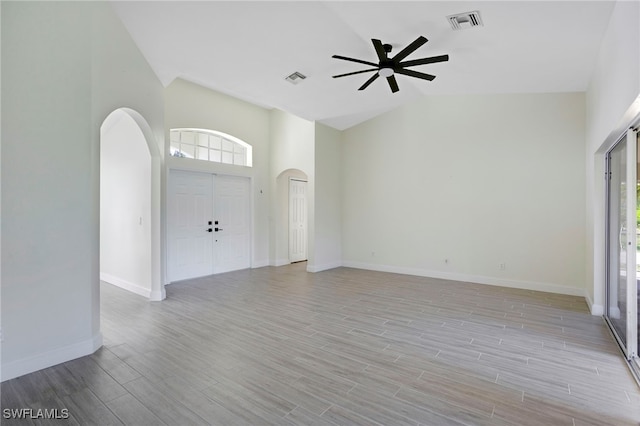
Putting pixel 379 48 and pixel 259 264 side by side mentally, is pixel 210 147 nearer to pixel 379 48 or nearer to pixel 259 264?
pixel 259 264

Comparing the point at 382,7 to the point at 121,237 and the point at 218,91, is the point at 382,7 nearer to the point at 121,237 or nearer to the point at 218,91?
the point at 218,91

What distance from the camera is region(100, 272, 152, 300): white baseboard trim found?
4.83m

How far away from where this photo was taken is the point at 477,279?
577 cm

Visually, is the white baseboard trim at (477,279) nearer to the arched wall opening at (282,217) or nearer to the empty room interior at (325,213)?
the empty room interior at (325,213)

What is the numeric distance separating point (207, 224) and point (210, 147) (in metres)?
1.58

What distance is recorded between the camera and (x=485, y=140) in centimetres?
573

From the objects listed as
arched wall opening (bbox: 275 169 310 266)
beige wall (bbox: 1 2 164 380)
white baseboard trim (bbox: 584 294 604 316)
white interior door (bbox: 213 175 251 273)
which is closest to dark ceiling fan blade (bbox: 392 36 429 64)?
beige wall (bbox: 1 2 164 380)

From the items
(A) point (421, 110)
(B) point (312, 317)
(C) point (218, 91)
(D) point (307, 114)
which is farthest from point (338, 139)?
(B) point (312, 317)

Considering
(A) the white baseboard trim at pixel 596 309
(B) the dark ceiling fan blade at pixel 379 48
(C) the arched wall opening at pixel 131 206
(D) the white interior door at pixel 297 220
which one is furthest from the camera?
(D) the white interior door at pixel 297 220

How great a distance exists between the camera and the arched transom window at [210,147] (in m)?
5.90

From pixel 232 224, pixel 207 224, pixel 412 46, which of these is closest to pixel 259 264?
pixel 232 224

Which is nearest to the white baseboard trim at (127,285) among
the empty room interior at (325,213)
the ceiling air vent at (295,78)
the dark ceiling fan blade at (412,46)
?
the empty room interior at (325,213)

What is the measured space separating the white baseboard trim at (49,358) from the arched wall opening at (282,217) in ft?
15.5

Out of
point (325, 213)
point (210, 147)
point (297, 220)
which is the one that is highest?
point (210, 147)
